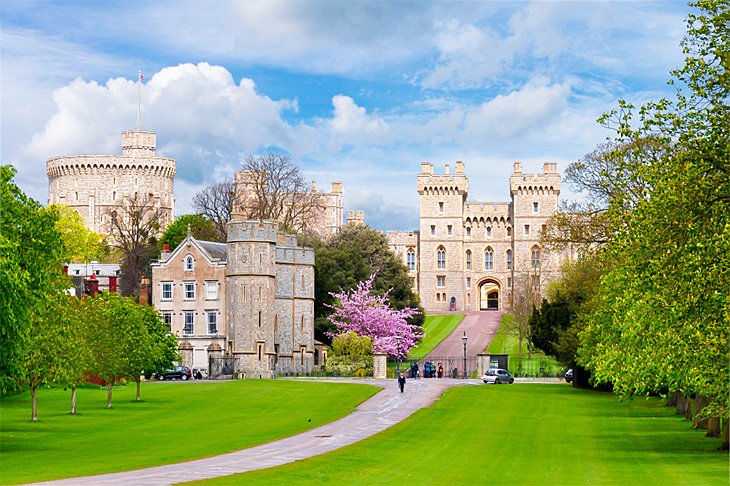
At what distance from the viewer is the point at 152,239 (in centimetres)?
10344

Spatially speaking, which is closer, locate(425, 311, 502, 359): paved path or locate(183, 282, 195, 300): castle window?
locate(183, 282, 195, 300): castle window

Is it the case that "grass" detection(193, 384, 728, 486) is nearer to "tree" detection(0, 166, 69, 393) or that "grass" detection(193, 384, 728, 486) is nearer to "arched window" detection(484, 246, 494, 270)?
"tree" detection(0, 166, 69, 393)

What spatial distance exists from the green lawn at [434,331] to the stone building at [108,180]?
4818 centimetres

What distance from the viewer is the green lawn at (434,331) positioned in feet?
311

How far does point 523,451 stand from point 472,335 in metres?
76.6

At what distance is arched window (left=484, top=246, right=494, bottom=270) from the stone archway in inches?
63.6

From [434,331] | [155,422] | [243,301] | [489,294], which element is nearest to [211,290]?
[243,301]

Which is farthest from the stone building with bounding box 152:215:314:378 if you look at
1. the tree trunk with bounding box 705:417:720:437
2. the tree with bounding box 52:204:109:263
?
the tree with bounding box 52:204:109:263

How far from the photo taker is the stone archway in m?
147

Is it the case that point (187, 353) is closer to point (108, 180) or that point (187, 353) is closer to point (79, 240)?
point (79, 240)

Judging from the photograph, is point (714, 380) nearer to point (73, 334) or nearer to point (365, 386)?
point (73, 334)

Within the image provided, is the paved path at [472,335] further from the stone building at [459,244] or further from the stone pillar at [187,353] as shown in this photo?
the stone pillar at [187,353]

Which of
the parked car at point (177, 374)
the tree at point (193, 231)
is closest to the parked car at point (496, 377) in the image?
the parked car at point (177, 374)

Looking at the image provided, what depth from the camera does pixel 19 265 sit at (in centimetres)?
2952
